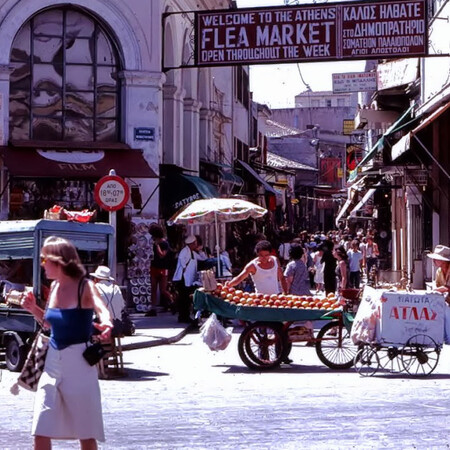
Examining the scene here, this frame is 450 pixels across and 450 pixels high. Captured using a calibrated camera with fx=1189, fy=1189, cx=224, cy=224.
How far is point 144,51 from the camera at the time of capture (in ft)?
87.1

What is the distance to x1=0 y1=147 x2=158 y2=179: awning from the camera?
24859 mm

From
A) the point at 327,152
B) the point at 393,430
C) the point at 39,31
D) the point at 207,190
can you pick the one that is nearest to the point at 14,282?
the point at 393,430

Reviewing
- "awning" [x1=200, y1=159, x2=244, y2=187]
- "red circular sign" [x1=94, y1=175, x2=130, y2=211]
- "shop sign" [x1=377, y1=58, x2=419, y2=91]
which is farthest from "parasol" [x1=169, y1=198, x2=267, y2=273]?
"shop sign" [x1=377, y1=58, x2=419, y2=91]

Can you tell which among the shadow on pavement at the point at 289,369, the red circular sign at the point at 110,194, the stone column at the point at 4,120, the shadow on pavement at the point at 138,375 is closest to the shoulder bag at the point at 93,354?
the shadow on pavement at the point at 138,375

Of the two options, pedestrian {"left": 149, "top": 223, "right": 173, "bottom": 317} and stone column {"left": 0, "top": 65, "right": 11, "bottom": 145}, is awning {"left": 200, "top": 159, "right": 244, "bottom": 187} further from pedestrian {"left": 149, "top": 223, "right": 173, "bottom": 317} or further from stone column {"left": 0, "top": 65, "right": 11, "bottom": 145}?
stone column {"left": 0, "top": 65, "right": 11, "bottom": 145}

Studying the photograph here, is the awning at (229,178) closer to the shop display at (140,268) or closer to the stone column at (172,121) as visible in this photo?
the stone column at (172,121)

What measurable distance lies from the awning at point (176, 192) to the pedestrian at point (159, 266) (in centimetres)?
304

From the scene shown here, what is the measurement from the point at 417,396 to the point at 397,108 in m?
27.8

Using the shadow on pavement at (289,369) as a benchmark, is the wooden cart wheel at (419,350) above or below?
above

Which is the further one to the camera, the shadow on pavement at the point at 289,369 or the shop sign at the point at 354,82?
the shop sign at the point at 354,82

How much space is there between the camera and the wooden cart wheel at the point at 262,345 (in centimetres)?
1518

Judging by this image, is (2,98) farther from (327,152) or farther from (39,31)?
(327,152)

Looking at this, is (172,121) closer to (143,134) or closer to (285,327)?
(143,134)

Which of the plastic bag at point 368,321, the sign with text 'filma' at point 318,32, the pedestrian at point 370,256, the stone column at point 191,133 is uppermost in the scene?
the sign with text 'filma' at point 318,32
